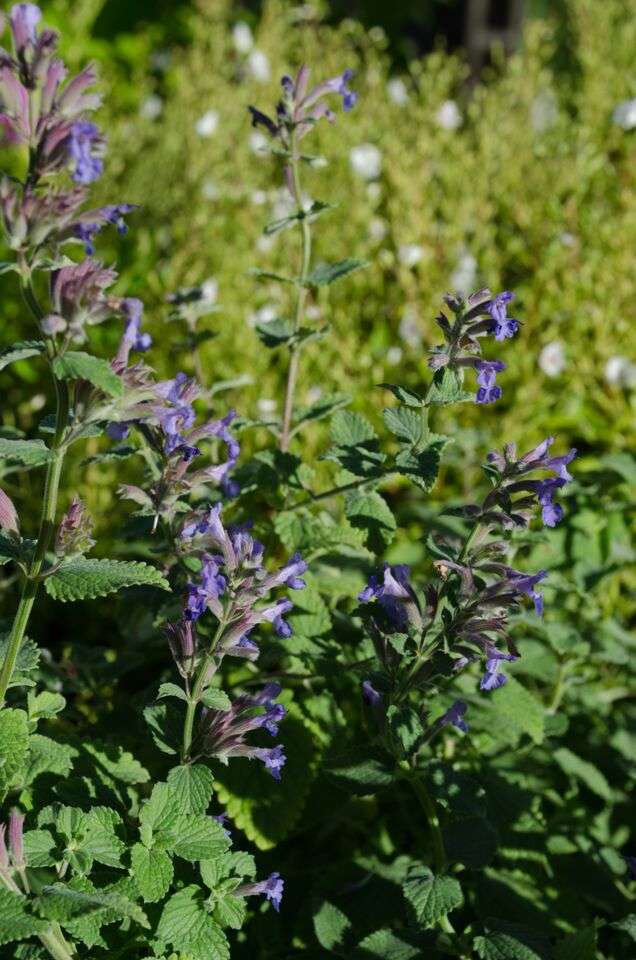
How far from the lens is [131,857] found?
1361mm

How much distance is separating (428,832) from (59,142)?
154 cm

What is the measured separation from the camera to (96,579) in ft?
4.09

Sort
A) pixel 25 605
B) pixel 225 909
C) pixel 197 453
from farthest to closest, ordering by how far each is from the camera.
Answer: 1. pixel 197 453
2. pixel 225 909
3. pixel 25 605

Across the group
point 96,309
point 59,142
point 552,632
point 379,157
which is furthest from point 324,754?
point 379,157

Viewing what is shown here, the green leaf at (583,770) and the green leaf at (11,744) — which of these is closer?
the green leaf at (11,744)

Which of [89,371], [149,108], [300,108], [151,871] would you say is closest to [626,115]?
[300,108]

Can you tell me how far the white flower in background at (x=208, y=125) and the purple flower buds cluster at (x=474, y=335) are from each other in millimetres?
2968

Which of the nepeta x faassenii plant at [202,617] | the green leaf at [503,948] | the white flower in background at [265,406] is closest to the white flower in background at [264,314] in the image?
the white flower in background at [265,406]

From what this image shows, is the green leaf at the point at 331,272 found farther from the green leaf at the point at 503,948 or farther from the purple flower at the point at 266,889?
the green leaf at the point at 503,948

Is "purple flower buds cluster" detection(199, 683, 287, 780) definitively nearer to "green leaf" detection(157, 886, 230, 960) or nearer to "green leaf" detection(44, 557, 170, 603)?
"green leaf" detection(157, 886, 230, 960)

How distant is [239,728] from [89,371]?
612 millimetres

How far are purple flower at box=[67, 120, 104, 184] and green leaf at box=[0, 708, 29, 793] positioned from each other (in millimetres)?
684

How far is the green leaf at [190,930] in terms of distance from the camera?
1316mm

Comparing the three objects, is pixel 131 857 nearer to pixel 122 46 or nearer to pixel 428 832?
pixel 428 832
